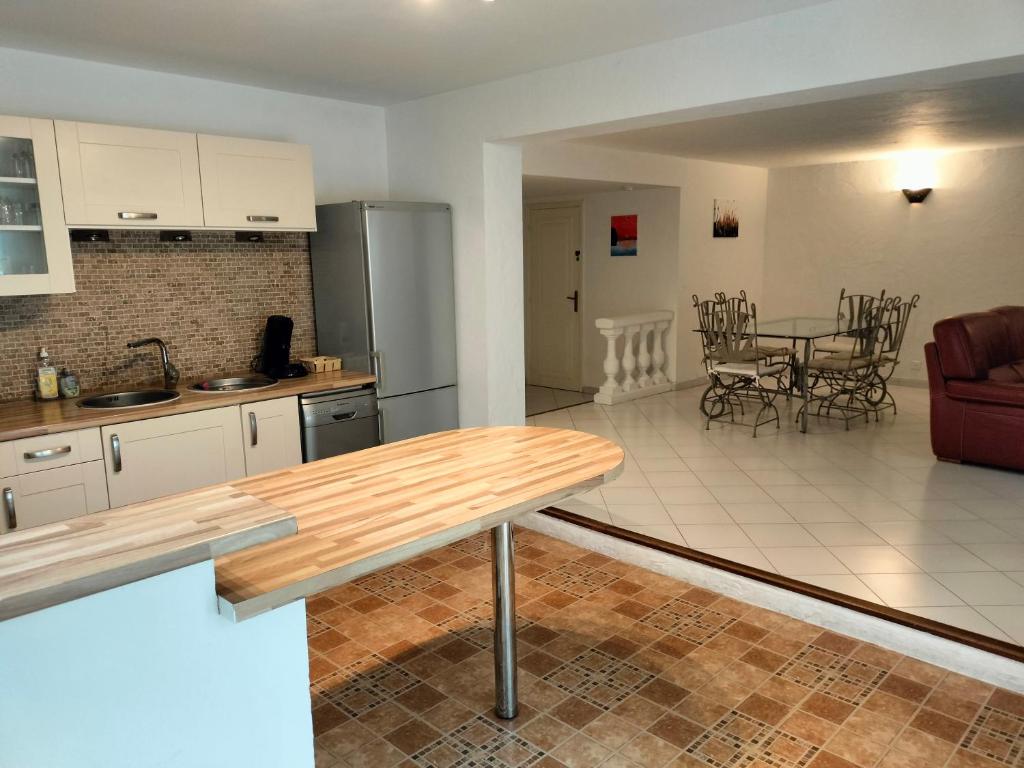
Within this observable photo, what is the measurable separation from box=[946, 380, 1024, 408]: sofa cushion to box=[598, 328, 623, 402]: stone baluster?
2.94 metres

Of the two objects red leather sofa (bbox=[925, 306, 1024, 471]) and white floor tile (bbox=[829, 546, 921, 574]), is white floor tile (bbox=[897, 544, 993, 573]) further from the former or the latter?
red leather sofa (bbox=[925, 306, 1024, 471])

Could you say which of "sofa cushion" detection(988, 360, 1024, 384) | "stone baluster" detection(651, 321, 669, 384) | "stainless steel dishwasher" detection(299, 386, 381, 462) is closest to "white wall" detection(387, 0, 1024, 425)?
"stainless steel dishwasher" detection(299, 386, 381, 462)

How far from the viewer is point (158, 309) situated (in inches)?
156

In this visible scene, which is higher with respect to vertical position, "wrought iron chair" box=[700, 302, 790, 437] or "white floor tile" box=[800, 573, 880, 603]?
"wrought iron chair" box=[700, 302, 790, 437]

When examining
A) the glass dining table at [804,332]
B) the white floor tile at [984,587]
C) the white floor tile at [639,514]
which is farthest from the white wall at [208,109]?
the white floor tile at [984,587]

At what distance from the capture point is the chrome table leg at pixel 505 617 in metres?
2.37

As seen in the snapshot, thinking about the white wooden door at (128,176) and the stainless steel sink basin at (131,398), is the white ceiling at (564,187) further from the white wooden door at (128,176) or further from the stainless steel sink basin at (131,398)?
the stainless steel sink basin at (131,398)

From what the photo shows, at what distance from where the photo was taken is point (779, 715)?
2438mm

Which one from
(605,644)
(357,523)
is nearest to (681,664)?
(605,644)

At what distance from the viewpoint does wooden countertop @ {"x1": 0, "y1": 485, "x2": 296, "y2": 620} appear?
115 cm

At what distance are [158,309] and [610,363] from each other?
4341mm

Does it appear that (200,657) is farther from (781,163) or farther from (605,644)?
(781,163)

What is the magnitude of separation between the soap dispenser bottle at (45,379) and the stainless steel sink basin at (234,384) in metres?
0.62

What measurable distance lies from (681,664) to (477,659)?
0.78 m
